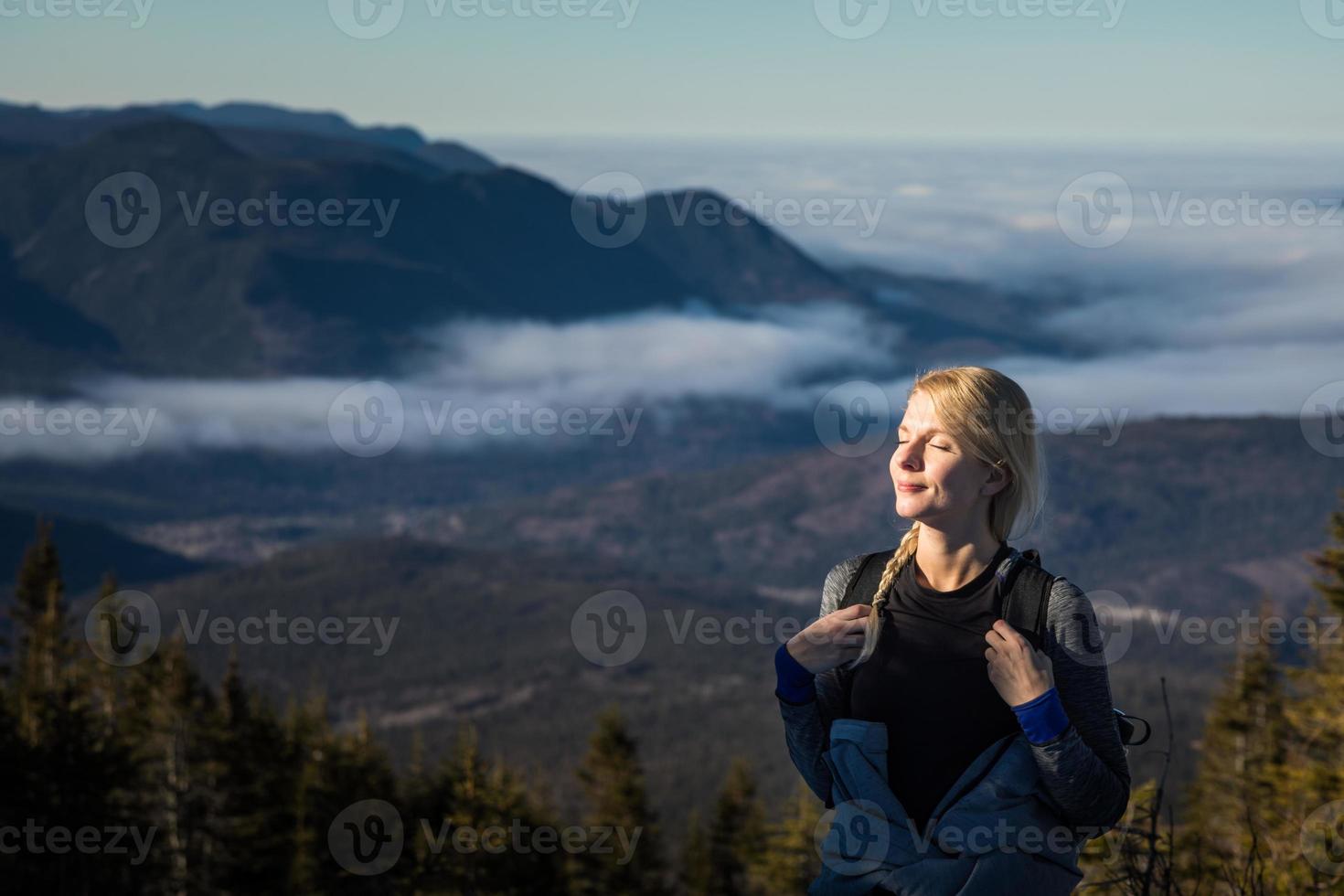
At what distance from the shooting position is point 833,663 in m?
5.47

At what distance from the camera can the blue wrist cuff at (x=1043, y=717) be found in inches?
201

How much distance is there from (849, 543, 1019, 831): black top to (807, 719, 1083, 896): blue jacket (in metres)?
0.06

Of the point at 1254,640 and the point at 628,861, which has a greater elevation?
the point at 1254,640

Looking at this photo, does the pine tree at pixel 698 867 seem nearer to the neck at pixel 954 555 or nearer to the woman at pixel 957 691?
the woman at pixel 957 691

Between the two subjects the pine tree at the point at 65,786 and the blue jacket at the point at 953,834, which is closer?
the blue jacket at the point at 953,834

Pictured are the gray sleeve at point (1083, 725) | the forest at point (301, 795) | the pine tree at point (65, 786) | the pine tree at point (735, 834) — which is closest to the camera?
the gray sleeve at point (1083, 725)

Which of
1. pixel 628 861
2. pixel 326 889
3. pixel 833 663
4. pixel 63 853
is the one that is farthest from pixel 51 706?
pixel 833 663

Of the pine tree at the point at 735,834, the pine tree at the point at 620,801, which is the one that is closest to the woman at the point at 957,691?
the pine tree at the point at 620,801

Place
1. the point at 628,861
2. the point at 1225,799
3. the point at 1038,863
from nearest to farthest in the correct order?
the point at 1038,863 → the point at 1225,799 → the point at 628,861

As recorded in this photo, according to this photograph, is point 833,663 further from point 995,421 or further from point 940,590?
point 995,421

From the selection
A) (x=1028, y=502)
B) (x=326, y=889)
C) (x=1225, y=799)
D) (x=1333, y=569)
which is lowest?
(x=326, y=889)

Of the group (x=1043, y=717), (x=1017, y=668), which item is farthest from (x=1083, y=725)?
(x=1017, y=668)

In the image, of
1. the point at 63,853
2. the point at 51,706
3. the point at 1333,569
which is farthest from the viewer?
the point at 51,706

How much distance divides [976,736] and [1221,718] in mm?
33045
